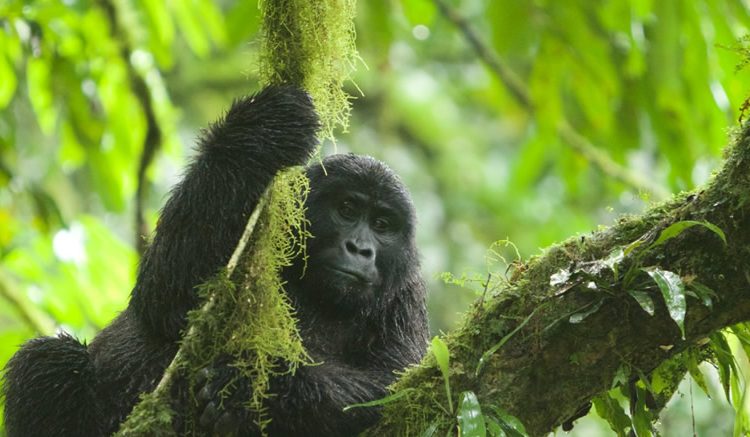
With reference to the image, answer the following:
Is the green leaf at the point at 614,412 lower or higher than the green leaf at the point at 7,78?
lower

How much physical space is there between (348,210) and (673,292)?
277 cm

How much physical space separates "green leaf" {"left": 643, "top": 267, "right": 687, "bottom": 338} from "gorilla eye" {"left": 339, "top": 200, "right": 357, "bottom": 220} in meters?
2.60

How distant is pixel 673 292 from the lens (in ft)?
10.4

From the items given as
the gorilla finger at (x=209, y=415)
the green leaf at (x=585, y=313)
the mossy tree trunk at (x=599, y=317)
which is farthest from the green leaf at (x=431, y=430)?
the gorilla finger at (x=209, y=415)

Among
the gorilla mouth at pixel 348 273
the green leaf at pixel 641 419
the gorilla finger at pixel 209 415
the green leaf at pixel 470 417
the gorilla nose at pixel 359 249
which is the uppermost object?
the gorilla nose at pixel 359 249

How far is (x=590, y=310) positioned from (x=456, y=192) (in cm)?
939

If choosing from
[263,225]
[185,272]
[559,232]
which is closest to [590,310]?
[263,225]

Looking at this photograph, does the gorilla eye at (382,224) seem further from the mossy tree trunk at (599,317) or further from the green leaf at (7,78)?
the green leaf at (7,78)

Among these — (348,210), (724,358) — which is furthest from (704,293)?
(348,210)

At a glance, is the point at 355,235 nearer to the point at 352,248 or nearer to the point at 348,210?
the point at 352,248

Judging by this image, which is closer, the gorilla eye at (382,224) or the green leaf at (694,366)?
the green leaf at (694,366)

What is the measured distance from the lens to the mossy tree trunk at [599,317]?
10.9 feet

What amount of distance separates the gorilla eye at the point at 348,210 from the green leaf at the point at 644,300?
2534mm

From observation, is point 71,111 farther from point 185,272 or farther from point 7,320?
point 185,272
